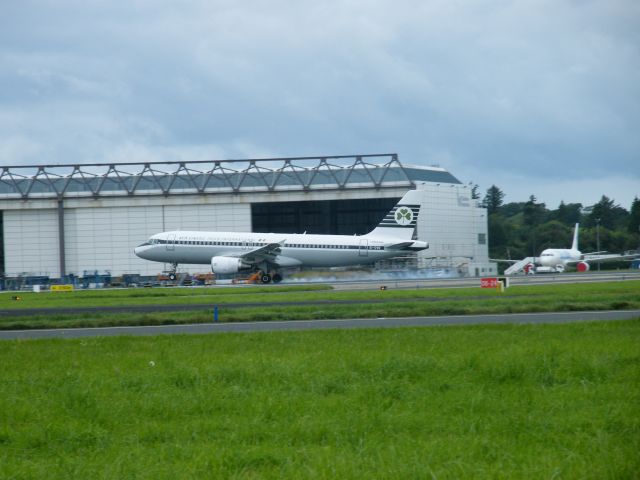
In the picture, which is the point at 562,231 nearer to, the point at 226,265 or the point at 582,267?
the point at 582,267

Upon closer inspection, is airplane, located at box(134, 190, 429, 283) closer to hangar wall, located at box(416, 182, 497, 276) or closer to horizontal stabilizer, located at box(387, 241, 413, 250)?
horizontal stabilizer, located at box(387, 241, 413, 250)

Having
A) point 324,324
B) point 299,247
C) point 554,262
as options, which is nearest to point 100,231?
point 299,247

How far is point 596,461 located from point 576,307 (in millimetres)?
19435

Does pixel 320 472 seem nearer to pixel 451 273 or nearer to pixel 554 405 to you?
pixel 554 405

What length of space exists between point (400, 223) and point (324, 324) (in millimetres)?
39295

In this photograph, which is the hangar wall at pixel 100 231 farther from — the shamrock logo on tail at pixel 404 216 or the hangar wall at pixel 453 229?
the shamrock logo on tail at pixel 404 216

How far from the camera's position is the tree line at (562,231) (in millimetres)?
111750

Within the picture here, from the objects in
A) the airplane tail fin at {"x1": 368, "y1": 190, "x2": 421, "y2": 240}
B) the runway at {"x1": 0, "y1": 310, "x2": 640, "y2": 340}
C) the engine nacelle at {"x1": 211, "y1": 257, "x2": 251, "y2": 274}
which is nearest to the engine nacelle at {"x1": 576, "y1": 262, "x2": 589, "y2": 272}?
the airplane tail fin at {"x1": 368, "y1": 190, "x2": 421, "y2": 240}

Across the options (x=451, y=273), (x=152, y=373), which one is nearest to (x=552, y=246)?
(x=451, y=273)

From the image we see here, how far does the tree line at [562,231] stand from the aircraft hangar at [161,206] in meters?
17.3

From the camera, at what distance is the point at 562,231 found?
123 metres

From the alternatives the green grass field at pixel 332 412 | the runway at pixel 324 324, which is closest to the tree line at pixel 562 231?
the runway at pixel 324 324

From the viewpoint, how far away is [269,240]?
58844 mm

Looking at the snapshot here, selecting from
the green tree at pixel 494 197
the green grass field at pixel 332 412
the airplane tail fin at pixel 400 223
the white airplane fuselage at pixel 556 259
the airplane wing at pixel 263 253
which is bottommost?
the green grass field at pixel 332 412
